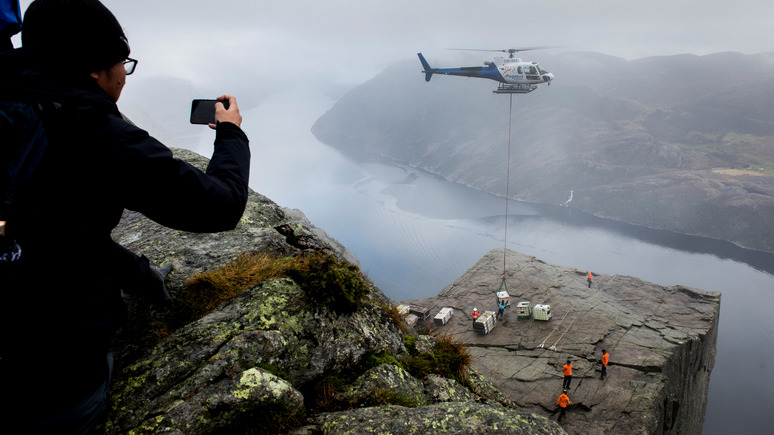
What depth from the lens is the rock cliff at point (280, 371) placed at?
3385 millimetres

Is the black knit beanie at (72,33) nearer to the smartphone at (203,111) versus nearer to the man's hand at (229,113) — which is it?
the man's hand at (229,113)

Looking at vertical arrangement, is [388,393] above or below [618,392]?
above

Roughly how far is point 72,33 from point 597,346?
30403 millimetres

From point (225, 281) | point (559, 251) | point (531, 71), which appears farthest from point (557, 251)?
point (225, 281)

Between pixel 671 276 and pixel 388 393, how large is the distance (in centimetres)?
10187

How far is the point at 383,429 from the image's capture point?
3.52 meters

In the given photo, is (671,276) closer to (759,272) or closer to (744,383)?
(759,272)

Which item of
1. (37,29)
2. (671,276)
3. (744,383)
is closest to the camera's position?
(37,29)

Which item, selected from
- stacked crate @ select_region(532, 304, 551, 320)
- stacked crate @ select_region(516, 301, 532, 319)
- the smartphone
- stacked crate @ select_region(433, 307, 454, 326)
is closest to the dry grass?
the smartphone

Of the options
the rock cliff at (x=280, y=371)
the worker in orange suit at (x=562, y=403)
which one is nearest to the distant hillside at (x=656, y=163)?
the worker in orange suit at (x=562, y=403)

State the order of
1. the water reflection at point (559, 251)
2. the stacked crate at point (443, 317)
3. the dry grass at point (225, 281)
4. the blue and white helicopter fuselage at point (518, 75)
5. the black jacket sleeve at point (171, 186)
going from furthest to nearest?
the water reflection at point (559, 251) < the blue and white helicopter fuselage at point (518, 75) < the stacked crate at point (443, 317) < the dry grass at point (225, 281) < the black jacket sleeve at point (171, 186)

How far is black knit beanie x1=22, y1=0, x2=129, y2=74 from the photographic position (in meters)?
1.95

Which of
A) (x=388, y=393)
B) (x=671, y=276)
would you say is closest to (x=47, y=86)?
(x=388, y=393)

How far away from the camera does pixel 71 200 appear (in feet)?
6.21
